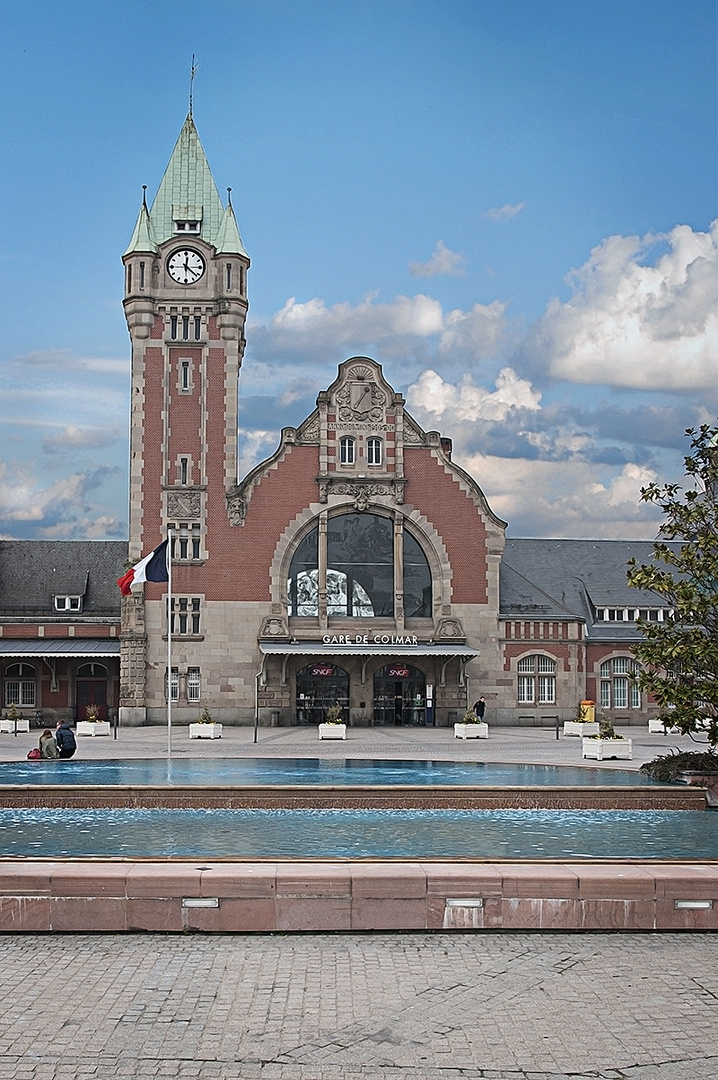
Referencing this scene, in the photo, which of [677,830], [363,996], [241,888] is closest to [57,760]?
[677,830]

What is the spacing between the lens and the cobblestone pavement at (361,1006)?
10.5 meters

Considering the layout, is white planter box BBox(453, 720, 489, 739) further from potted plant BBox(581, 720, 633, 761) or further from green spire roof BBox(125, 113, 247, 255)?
green spire roof BBox(125, 113, 247, 255)

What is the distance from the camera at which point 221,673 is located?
55.1m

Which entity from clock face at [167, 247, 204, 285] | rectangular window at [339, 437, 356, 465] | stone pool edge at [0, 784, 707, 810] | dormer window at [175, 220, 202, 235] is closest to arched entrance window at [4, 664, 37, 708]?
rectangular window at [339, 437, 356, 465]

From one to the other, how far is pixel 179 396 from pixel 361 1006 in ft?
153

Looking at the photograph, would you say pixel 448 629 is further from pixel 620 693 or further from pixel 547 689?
pixel 620 693

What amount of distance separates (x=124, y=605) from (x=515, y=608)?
722 inches

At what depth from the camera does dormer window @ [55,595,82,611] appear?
62344mm

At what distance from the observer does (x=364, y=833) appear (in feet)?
71.8

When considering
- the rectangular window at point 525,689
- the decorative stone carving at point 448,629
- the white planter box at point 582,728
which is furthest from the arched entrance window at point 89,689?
the white planter box at point 582,728

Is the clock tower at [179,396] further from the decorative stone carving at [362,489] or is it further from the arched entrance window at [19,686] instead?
the arched entrance window at [19,686]

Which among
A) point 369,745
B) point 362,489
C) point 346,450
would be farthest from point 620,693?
point 369,745

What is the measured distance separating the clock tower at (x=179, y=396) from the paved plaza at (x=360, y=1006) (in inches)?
1631

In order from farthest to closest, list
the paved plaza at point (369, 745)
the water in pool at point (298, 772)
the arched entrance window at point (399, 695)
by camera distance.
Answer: the arched entrance window at point (399, 695) < the paved plaza at point (369, 745) < the water in pool at point (298, 772)
